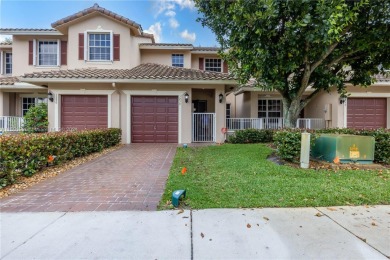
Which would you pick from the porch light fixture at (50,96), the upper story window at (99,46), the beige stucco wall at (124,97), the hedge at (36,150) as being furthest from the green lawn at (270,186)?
the upper story window at (99,46)

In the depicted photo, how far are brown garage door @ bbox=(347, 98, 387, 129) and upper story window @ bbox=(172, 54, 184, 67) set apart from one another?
1133 cm

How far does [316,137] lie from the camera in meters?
7.44

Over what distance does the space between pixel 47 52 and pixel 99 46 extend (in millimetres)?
4037

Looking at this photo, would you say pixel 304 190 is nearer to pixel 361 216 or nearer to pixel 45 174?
pixel 361 216

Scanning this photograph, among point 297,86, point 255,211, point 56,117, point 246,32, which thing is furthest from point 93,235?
point 56,117

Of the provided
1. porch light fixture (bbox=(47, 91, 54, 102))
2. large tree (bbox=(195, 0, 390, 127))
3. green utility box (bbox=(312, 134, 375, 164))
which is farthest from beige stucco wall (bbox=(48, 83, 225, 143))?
green utility box (bbox=(312, 134, 375, 164))

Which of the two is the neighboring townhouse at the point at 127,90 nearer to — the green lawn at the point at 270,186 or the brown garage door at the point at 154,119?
the brown garage door at the point at 154,119

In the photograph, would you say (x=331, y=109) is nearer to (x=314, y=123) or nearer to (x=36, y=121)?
(x=314, y=123)

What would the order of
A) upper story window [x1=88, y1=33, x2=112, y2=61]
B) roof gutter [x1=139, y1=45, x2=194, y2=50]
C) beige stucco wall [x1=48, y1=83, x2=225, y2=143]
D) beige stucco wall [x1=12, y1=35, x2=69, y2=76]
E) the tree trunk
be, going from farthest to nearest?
1. roof gutter [x1=139, y1=45, x2=194, y2=50]
2. beige stucco wall [x1=12, y1=35, x2=69, y2=76]
3. upper story window [x1=88, y1=33, x2=112, y2=61]
4. beige stucco wall [x1=48, y1=83, x2=225, y2=143]
5. the tree trunk

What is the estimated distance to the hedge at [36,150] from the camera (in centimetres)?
527

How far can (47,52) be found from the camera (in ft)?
50.0

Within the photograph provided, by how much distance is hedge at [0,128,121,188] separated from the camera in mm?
5270

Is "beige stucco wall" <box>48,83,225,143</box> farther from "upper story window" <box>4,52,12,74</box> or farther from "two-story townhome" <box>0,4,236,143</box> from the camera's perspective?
"upper story window" <box>4,52,12,74</box>

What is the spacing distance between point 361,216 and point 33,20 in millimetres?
19543
